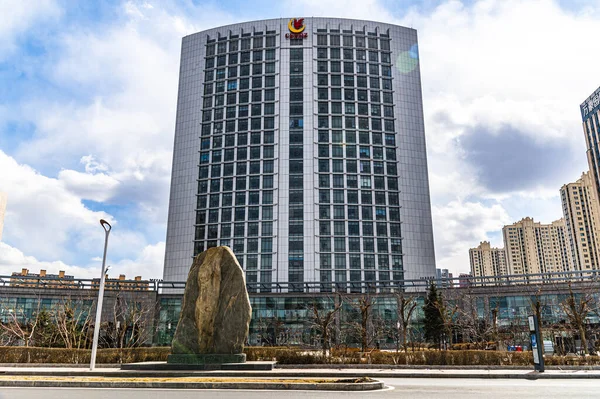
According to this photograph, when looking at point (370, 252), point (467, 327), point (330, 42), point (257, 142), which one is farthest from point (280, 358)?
point (330, 42)

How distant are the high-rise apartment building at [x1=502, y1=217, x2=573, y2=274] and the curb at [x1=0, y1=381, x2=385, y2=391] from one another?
16615 cm

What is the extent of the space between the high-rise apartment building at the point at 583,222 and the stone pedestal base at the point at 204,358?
139 meters

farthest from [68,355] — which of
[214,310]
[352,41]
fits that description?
[352,41]

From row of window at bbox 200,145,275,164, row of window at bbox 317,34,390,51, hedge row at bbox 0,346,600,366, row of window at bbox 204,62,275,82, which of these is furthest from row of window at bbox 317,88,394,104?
hedge row at bbox 0,346,600,366

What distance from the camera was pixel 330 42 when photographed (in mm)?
83250

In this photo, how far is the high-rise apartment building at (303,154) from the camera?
73438 millimetres

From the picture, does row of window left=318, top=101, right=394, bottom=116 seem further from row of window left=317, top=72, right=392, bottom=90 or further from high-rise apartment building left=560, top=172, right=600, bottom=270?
high-rise apartment building left=560, top=172, right=600, bottom=270

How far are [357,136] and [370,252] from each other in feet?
70.7

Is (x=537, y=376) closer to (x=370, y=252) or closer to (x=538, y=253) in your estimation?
(x=370, y=252)

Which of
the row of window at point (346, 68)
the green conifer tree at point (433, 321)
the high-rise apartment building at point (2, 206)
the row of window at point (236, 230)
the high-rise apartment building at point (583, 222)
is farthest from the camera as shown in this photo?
the high-rise apartment building at point (583, 222)

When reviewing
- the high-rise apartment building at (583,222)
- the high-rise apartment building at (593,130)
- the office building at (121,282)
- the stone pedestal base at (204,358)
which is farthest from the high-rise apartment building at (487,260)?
the stone pedestal base at (204,358)

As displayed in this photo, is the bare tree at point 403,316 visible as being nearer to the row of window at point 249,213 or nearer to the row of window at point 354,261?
the row of window at point 354,261

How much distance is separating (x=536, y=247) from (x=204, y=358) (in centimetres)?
16969

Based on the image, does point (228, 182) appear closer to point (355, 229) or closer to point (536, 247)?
point (355, 229)
